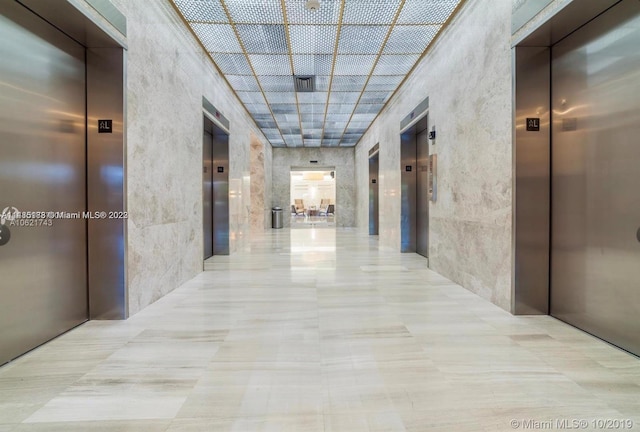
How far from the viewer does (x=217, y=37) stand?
5.08 meters

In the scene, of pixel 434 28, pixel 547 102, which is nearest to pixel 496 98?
pixel 547 102

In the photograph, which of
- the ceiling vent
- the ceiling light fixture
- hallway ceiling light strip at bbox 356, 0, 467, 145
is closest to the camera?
the ceiling light fixture

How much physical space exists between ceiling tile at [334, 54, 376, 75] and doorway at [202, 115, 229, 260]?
8.66 feet

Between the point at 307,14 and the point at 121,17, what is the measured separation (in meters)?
2.34

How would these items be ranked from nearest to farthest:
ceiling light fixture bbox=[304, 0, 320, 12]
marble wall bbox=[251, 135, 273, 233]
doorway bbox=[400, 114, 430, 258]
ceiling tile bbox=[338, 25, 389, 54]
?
1. ceiling light fixture bbox=[304, 0, 320, 12]
2. ceiling tile bbox=[338, 25, 389, 54]
3. doorway bbox=[400, 114, 430, 258]
4. marble wall bbox=[251, 135, 273, 233]

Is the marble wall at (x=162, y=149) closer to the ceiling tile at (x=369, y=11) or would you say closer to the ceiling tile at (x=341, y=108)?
the ceiling tile at (x=369, y=11)

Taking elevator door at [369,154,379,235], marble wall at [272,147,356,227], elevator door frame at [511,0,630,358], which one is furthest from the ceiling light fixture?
marble wall at [272,147,356,227]

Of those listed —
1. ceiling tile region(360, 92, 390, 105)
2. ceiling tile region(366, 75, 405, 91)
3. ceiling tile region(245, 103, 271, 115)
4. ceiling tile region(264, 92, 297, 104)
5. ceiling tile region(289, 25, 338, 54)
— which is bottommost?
ceiling tile region(289, 25, 338, 54)

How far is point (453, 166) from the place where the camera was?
4.67m

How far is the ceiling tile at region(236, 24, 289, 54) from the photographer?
15.9 feet

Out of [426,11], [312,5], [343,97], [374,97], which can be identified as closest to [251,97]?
[343,97]

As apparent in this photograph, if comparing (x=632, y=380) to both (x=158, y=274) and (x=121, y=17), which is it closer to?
(x=158, y=274)

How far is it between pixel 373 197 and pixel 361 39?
7075 millimetres

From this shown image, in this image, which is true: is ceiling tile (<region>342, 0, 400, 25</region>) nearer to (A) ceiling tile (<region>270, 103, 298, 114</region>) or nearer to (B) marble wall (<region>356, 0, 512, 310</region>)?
(B) marble wall (<region>356, 0, 512, 310</region>)
